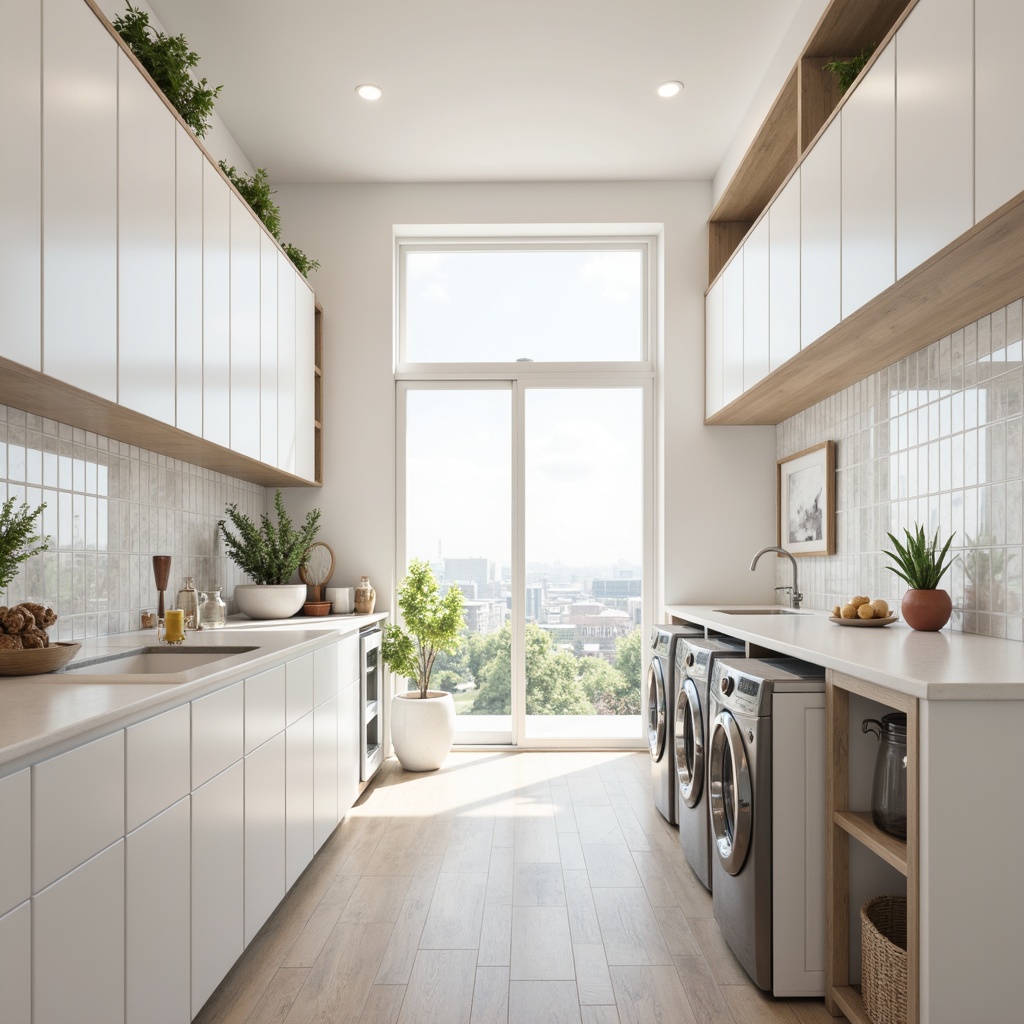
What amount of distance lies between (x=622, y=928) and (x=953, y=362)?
200 cm

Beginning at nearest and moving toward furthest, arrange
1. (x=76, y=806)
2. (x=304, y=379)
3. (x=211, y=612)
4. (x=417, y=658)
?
(x=76, y=806), (x=211, y=612), (x=304, y=379), (x=417, y=658)

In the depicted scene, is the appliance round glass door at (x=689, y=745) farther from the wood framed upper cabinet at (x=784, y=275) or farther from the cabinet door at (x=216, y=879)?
the cabinet door at (x=216, y=879)

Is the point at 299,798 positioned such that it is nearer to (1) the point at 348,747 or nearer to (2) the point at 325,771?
(2) the point at 325,771

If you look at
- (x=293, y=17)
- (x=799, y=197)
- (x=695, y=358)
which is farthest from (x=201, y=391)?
(x=695, y=358)

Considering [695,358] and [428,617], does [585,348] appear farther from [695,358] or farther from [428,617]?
[428,617]

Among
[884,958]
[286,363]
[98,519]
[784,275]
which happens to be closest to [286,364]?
[286,363]

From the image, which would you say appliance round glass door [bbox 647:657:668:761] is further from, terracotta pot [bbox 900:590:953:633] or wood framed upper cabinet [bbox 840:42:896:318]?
wood framed upper cabinet [bbox 840:42:896:318]

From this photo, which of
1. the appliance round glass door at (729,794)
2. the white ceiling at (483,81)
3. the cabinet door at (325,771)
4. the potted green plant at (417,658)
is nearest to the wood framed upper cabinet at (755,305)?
the white ceiling at (483,81)

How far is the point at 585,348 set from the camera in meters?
4.72

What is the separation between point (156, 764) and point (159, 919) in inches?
11.8

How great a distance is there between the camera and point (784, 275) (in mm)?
2992

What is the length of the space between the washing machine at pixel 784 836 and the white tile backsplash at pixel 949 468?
69 centimetres

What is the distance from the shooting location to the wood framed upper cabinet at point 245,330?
299 centimetres

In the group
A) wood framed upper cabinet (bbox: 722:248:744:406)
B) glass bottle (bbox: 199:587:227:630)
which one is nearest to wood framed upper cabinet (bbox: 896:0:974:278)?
wood framed upper cabinet (bbox: 722:248:744:406)
